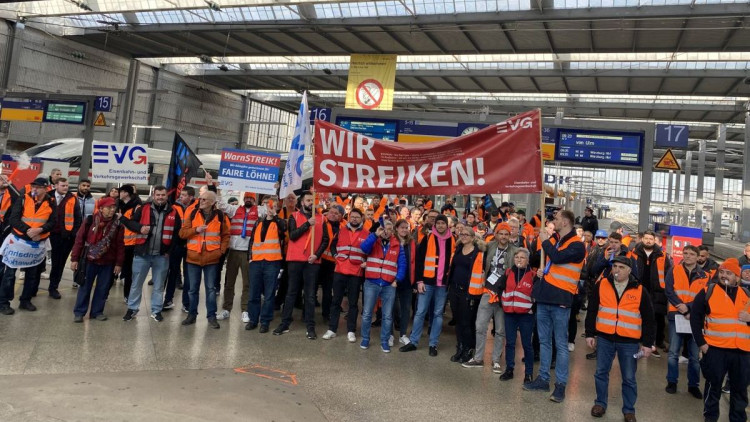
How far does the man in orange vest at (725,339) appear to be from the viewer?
466 centimetres

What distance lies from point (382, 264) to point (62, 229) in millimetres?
5244

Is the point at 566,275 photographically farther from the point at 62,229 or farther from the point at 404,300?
the point at 62,229

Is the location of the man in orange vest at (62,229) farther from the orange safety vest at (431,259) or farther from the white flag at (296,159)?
the orange safety vest at (431,259)

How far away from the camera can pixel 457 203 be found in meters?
20.7

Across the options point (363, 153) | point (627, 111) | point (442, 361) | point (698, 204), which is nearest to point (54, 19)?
point (363, 153)

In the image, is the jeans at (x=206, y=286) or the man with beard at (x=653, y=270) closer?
the jeans at (x=206, y=286)

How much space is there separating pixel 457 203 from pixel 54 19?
21.6m

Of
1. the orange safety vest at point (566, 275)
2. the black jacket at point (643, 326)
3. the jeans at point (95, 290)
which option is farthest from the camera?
the jeans at point (95, 290)

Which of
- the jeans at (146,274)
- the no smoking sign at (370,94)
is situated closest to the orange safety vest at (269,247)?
the jeans at (146,274)

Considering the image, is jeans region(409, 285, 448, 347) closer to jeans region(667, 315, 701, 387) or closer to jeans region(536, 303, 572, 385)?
jeans region(536, 303, 572, 385)

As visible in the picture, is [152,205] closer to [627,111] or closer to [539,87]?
[539,87]

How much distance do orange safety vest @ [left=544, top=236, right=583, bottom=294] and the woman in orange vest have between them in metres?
1.04

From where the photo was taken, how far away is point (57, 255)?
26.1ft

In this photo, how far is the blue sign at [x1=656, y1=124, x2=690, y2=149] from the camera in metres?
12.6
